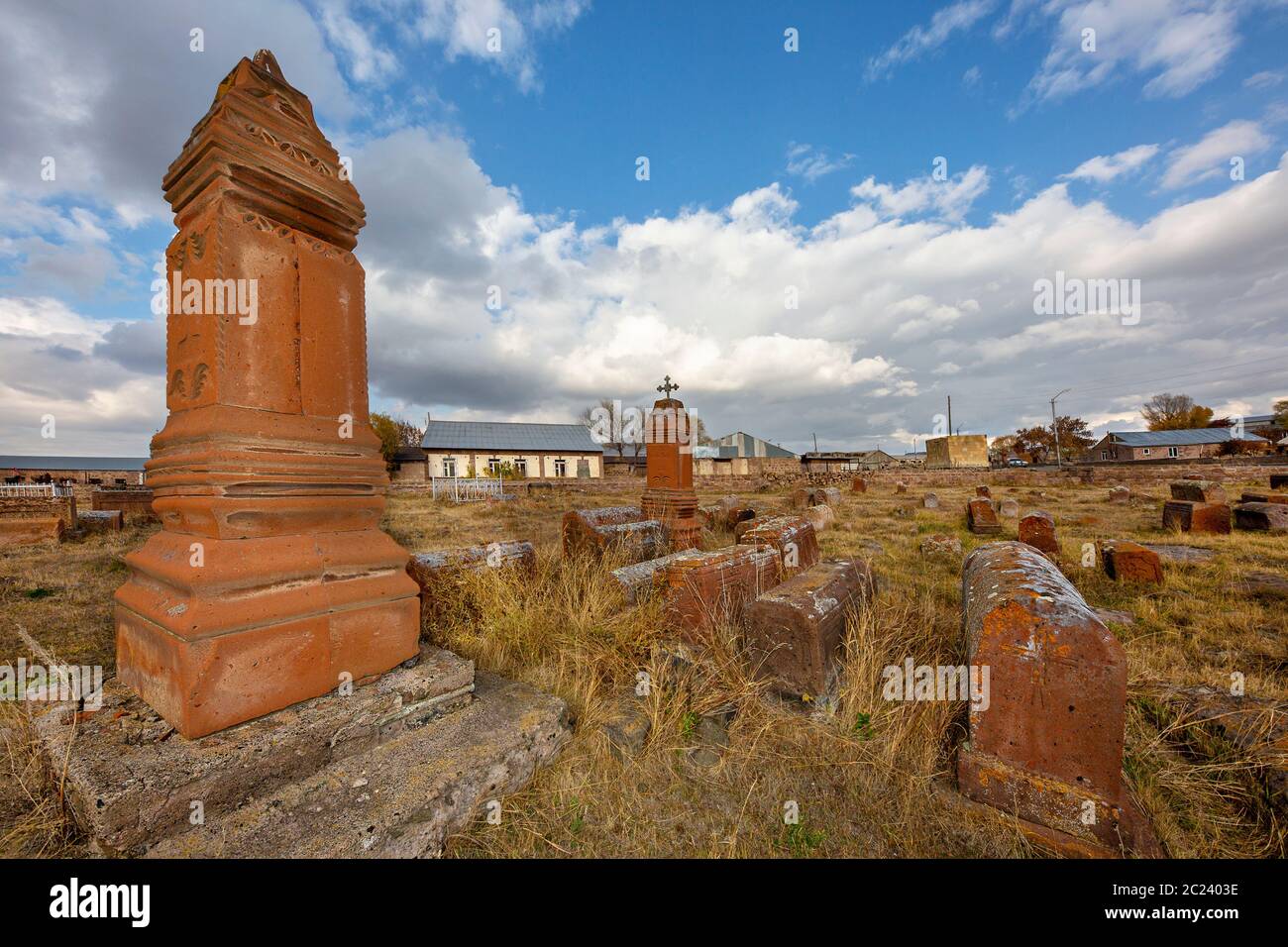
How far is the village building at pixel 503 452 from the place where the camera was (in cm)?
3388

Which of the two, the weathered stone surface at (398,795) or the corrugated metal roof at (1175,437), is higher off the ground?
the corrugated metal roof at (1175,437)

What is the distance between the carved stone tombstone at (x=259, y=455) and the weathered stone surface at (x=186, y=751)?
85 mm

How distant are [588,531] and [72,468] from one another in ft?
196

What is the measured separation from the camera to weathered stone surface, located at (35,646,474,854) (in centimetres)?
126

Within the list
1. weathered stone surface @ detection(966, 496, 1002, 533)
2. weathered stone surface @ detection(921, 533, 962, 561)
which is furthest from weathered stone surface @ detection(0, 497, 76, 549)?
weathered stone surface @ detection(966, 496, 1002, 533)

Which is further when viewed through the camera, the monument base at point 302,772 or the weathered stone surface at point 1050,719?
the weathered stone surface at point 1050,719

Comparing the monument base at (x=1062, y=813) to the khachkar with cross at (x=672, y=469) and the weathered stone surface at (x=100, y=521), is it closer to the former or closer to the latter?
the khachkar with cross at (x=672, y=469)

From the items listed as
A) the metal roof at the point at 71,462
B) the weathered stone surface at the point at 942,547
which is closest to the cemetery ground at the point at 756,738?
the weathered stone surface at the point at 942,547

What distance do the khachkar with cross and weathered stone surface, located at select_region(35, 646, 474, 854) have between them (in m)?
5.03

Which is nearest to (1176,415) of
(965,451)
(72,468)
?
(965,451)

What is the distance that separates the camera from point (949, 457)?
1298 inches

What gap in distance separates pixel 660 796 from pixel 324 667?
4.57 feet

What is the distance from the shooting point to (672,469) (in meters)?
7.12
